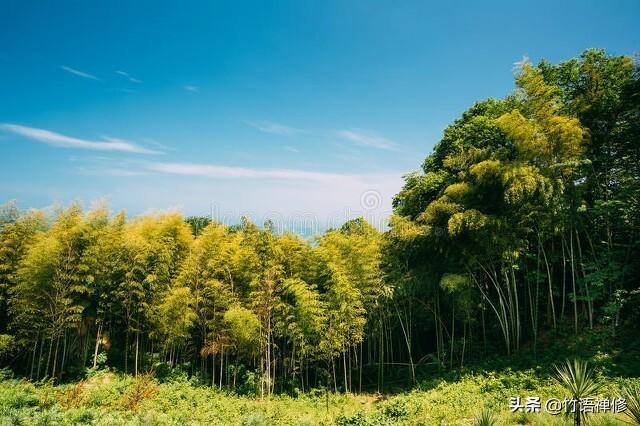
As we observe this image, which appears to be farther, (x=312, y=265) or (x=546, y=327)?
(x=312, y=265)

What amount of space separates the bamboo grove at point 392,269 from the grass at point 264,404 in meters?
1.14

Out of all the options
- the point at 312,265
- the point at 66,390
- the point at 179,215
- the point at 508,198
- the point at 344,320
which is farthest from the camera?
the point at 179,215

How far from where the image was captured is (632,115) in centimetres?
971

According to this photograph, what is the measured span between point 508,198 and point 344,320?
21.2 feet

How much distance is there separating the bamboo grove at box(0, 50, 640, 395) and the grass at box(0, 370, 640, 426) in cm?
114

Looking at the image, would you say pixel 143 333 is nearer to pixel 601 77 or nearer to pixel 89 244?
pixel 89 244

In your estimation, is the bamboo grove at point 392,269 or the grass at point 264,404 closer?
the grass at point 264,404

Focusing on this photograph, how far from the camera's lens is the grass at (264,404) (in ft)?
24.2

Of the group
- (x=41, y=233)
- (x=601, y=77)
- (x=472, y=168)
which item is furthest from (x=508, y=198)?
(x=41, y=233)

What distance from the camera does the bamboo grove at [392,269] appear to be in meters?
10.1

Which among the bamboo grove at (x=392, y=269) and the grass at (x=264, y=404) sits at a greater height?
the bamboo grove at (x=392, y=269)

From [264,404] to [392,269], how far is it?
6.31 m

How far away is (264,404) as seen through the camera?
11.1 meters

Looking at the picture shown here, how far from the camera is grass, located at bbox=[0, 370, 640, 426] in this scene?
7.39 m
